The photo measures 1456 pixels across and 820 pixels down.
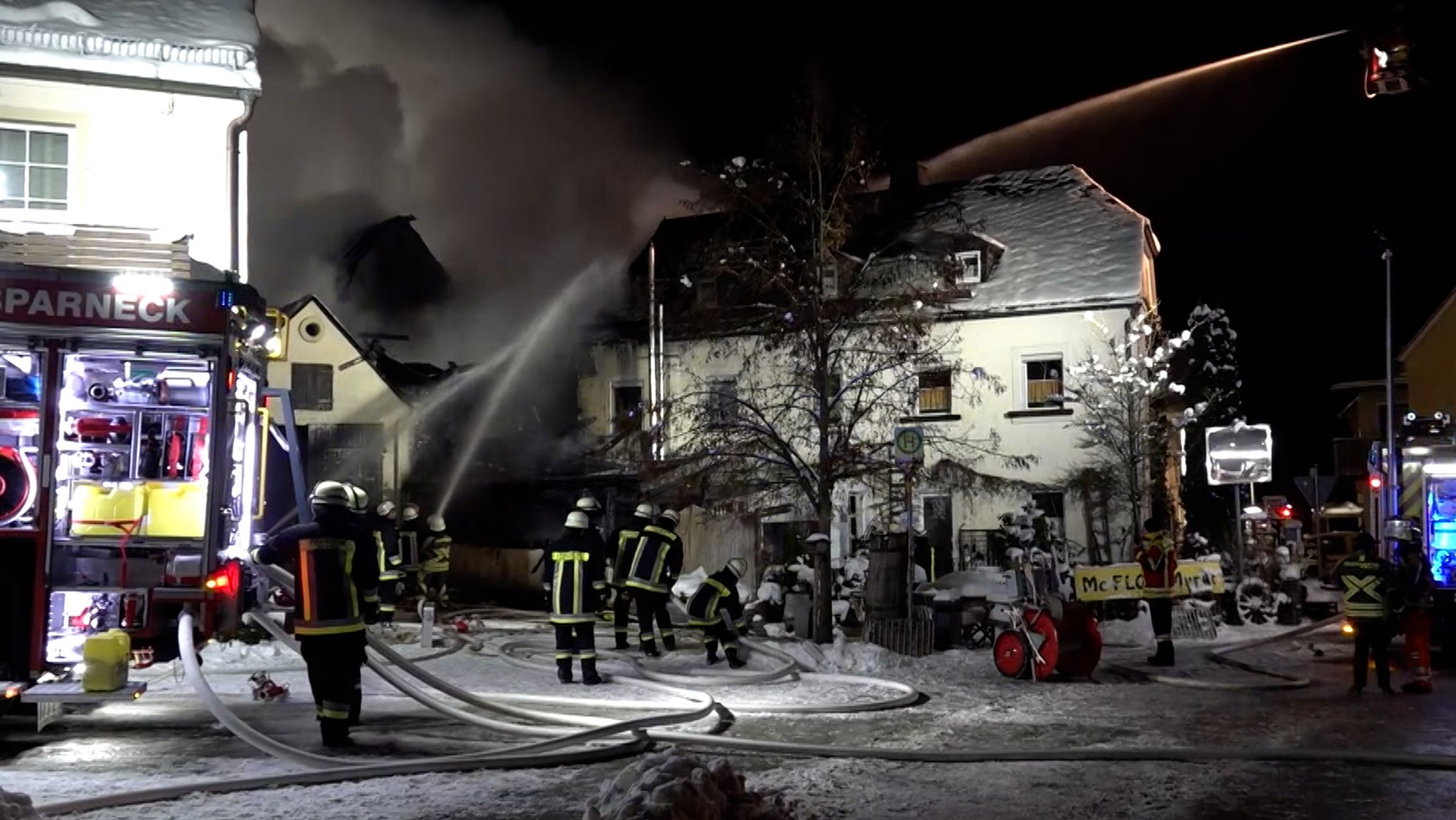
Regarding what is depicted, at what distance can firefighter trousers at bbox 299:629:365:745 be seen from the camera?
8.19 metres

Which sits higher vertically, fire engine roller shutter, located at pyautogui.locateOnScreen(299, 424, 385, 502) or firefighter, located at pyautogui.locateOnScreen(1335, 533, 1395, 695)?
fire engine roller shutter, located at pyautogui.locateOnScreen(299, 424, 385, 502)

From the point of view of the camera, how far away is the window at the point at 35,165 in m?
13.2

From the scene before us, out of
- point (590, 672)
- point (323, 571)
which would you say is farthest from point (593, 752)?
point (590, 672)

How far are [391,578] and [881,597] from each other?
235 inches

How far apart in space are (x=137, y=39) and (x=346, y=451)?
21257 millimetres

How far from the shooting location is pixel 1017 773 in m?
7.53

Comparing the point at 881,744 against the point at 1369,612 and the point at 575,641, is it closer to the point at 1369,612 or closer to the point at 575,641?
the point at 575,641

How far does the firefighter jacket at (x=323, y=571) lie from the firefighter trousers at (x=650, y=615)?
A: 17.0ft

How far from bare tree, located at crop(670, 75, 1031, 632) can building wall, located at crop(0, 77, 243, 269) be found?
213 inches

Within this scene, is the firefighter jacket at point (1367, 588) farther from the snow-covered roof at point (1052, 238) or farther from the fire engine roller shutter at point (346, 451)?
the fire engine roller shutter at point (346, 451)

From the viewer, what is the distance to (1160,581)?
13.3m

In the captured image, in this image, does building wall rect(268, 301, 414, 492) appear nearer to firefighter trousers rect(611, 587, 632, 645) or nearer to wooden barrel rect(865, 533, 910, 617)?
firefighter trousers rect(611, 587, 632, 645)

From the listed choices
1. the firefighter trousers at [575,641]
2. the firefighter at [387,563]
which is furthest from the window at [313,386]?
the firefighter trousers at [575,641]

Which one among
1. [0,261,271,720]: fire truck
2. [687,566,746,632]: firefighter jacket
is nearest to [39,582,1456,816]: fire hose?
[0,261,271,720]: fire truck
